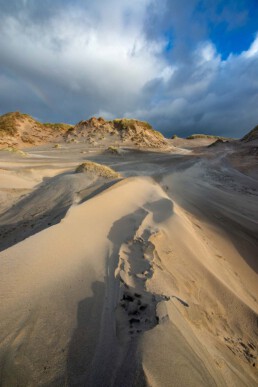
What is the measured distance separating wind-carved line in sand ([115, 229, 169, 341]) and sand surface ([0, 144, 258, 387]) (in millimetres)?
12

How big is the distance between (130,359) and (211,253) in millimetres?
3052

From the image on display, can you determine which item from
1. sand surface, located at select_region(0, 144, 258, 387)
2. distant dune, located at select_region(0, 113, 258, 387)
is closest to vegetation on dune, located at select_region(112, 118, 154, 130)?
distant dune, located at select_region(0, 113, 258, 387)

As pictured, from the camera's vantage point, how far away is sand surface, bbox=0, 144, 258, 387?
5.16 feet

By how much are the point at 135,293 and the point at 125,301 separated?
0.54 feet

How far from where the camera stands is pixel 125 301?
2281 mm

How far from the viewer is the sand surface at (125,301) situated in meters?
1.57

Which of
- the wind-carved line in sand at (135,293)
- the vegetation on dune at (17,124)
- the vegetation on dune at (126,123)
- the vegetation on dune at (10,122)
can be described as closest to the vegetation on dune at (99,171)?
the wind-carved line in sand at (135,293)

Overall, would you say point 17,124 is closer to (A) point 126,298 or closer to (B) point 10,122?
(B) point 10,122

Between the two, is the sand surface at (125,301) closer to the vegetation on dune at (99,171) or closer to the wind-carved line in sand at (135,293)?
the wind-carved line in sand at (135,293)

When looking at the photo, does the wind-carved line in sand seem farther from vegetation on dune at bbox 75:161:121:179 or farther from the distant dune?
vegetation on dune at bbox 75:161:121:179

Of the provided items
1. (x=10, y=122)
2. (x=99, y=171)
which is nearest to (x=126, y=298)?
(x=99, y=171)

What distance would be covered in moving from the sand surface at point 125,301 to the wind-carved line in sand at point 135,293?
0.01 m

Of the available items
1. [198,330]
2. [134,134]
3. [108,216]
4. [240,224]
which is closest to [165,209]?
[108,216]

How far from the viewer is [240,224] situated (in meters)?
6.03
